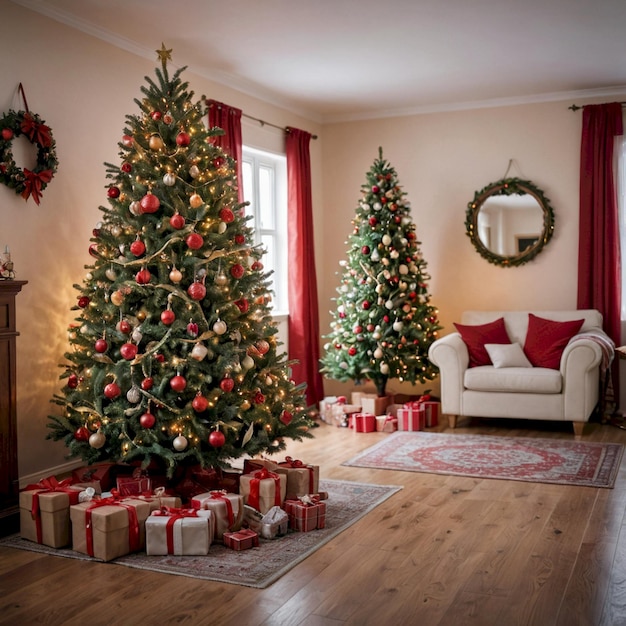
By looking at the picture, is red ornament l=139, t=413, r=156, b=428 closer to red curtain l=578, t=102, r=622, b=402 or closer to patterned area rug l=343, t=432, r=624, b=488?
patterned area rug l=343, t=432, r=624, b=488

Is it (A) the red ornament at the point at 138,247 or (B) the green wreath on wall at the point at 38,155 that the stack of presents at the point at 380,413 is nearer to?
(A) the red ornament at the point at 138,247

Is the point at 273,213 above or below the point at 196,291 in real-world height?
above

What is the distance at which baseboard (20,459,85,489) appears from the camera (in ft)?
15.2

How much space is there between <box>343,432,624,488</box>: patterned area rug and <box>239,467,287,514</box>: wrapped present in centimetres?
140

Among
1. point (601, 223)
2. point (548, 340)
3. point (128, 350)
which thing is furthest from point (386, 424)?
point (128, 350)

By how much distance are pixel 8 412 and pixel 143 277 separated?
95 cm

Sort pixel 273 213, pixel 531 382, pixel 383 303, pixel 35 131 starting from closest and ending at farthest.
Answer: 1. pixel 35 131
2. pixel 531 382
3. pixel 383 303
4. pixel 273 213

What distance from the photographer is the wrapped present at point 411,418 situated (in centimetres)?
648

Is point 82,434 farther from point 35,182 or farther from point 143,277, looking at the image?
point 35,182

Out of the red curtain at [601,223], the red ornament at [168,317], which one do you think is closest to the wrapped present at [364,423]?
the red curtain at [601,223]

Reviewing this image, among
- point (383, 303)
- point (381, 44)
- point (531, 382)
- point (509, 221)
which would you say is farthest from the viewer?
point (509, 221)

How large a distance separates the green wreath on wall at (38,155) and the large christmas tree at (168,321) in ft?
1.90

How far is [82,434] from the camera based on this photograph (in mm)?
4262

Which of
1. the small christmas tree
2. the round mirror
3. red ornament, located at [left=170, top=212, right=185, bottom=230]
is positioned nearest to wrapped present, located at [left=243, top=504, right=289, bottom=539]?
red ornament, located at [left=170, top=212, right=185, bottom=230]
